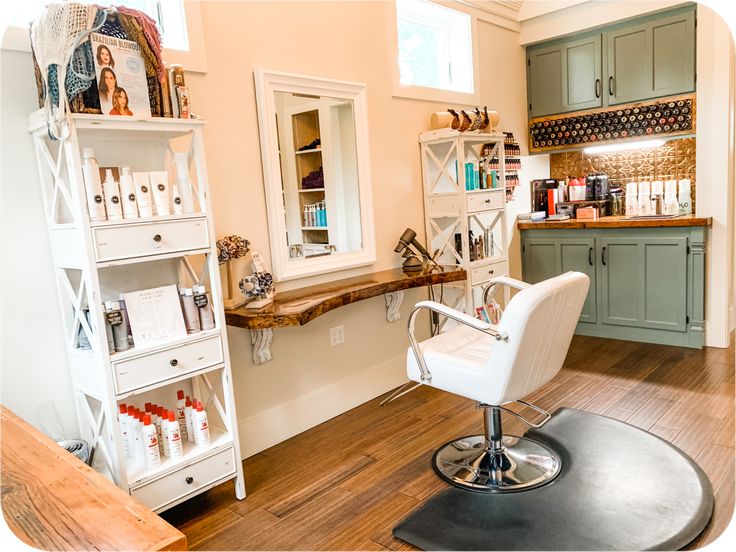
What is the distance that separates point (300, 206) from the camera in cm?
307

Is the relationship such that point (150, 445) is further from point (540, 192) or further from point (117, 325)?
point (540, 192)

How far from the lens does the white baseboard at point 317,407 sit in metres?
2.90

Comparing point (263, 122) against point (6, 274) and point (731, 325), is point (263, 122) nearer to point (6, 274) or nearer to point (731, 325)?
point (6, 274)

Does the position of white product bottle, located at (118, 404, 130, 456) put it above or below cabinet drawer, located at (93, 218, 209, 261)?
below

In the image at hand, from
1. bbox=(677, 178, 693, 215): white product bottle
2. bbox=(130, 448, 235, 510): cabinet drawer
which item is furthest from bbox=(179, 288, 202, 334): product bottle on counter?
bbox=(677, 178, 693, 215): white product bottle

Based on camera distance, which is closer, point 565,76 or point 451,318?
point 451,318

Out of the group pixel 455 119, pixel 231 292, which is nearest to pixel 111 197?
pixel 231 292

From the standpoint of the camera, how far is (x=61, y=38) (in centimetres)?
184

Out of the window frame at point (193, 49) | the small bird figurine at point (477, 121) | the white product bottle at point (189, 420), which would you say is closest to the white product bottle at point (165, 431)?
the white product bottle at point (189, 420)

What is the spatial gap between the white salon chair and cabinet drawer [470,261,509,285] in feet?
3.54

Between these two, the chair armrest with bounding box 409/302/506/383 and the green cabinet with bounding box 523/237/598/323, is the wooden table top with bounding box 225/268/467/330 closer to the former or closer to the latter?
the chair armrest with bounding box 409/302/506/383

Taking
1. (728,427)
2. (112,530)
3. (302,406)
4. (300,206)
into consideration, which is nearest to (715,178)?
(728,427)

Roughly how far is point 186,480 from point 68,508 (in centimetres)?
89

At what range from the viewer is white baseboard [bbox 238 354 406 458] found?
290 centimetres
